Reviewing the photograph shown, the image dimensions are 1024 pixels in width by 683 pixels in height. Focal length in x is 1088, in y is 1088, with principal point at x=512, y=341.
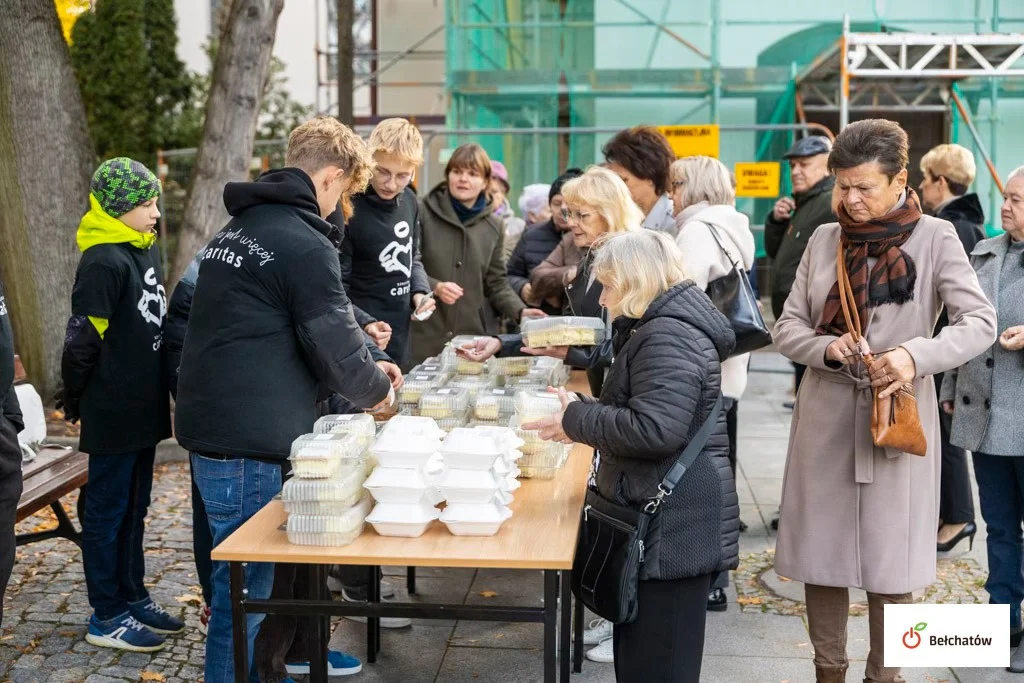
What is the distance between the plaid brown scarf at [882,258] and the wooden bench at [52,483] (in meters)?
3.15

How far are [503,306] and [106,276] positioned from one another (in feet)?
7.56

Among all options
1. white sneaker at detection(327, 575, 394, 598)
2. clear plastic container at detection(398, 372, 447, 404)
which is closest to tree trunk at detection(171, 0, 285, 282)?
white sneaker at detection(327, 575, 394, 598)

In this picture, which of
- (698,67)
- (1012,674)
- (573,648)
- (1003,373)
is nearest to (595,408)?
(573,648)

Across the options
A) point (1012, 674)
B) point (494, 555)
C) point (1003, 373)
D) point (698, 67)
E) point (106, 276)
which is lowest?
point (1012, 674)


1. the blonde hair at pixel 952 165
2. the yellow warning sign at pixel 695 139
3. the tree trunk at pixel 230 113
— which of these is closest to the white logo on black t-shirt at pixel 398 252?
the blonde hair at pixel 952 165

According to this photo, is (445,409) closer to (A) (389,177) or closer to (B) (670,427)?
(B) (670,427)

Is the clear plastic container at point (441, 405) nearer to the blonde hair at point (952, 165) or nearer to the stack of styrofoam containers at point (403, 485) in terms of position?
the stack of styrofoam containers at point (403, 485)

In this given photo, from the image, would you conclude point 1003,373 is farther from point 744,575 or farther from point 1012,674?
point 744,575

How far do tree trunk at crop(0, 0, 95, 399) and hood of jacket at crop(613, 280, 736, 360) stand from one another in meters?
5.78

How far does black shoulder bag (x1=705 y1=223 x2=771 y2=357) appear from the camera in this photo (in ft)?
13.7

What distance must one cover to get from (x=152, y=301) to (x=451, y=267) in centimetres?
187

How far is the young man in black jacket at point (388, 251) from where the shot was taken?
475cm

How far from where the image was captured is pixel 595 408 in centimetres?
307

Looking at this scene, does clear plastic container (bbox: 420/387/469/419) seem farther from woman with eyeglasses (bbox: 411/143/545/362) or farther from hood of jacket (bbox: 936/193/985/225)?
hood of jacket (bbox: 936/193/985/225)
